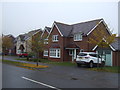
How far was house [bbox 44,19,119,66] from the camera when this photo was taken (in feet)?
77.1

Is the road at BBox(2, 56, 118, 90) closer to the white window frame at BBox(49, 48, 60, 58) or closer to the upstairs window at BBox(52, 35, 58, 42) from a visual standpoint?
the white window frame at BBox(49, 48, 60, 58)

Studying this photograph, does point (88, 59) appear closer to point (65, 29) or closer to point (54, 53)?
point (54, 53)

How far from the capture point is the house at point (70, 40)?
23.5m

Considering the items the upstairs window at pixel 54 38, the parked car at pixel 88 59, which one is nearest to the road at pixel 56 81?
the parked car at pixel 88 59

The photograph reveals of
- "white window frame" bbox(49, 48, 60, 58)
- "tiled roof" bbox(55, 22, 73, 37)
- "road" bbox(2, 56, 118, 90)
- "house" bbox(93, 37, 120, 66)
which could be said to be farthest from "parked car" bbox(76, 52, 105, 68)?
"tiled roof" bbox(55, 22, 73, 37)

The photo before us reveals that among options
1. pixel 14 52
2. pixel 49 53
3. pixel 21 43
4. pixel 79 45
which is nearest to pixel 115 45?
pixel 79 45

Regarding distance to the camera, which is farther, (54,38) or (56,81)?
(54,38)

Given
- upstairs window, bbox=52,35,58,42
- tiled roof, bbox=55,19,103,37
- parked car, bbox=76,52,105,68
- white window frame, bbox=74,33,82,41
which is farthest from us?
upstairs window, bbox=52,35,58,42

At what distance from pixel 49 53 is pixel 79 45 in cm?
719

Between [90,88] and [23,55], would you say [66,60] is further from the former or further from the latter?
[90,88]

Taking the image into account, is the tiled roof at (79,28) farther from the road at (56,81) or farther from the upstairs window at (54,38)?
the road at (56,81)

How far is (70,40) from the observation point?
26.3 m

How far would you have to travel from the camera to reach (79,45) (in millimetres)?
24234

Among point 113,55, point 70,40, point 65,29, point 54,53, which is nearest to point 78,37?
point 70,40
